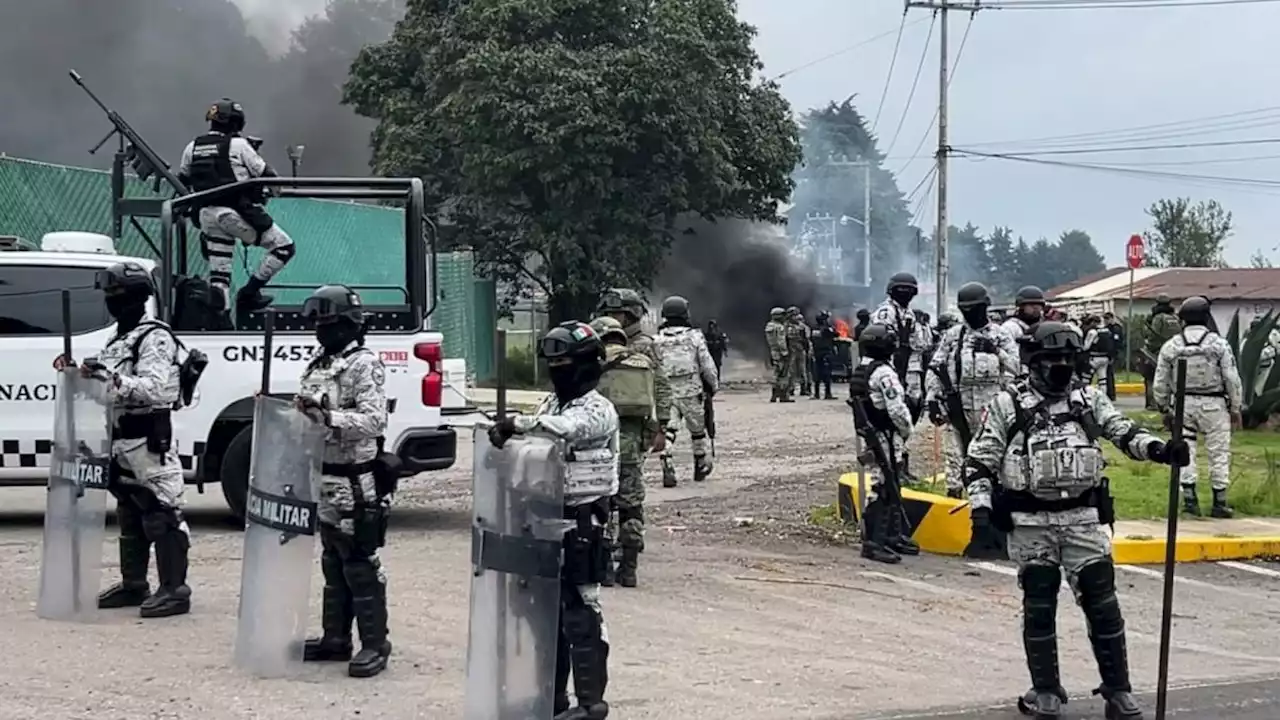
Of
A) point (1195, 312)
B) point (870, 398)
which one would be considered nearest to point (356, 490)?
point (870, 398)

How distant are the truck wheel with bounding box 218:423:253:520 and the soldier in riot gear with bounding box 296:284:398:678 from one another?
135 inches

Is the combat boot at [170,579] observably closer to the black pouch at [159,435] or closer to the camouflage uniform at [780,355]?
the black pouch at [159,435]

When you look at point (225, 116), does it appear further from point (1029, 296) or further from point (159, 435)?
point (1029, 296)

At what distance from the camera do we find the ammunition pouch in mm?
5637

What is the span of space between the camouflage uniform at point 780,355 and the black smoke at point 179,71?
14347mm

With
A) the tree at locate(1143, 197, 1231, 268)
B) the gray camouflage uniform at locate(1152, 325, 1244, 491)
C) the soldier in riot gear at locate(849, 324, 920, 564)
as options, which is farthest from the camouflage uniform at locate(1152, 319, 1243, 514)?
the tree at locate(1143, 197, 1231, 268)

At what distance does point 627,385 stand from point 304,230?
12.0 metres

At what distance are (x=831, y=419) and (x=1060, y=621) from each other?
1417 cm

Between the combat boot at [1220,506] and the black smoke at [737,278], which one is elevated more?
the black smoke at [737,278]

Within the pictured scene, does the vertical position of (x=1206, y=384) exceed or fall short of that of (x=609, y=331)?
it falls short

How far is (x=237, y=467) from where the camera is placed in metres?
10.0

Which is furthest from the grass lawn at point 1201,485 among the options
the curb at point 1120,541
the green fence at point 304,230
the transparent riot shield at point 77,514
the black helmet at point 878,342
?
the transparent riot shield at point 77,514

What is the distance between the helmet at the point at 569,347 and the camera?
5.72 metres

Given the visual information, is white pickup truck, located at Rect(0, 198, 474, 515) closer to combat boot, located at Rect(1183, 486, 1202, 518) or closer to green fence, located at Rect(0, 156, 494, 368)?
green fence, located at Rect(0, 156, 494, 368)
